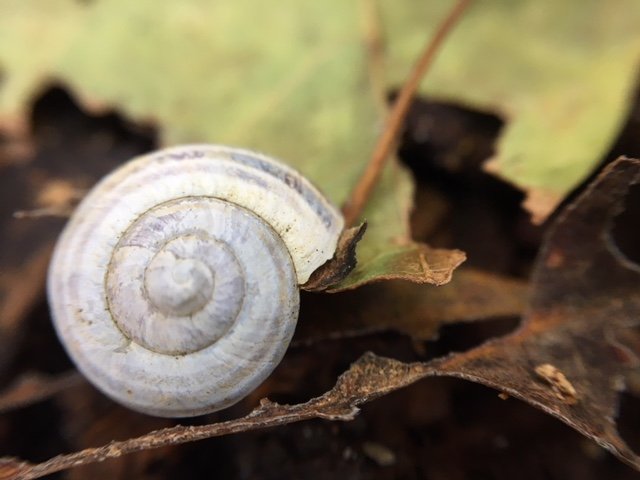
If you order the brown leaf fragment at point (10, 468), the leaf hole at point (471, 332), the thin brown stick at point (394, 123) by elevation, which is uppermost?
the thin brown stick at point (394, 123)

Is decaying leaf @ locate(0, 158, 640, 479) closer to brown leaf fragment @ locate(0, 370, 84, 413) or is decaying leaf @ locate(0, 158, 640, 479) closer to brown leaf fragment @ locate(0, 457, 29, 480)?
brown leaf fragment @ locate(0, 457, 29, 480)

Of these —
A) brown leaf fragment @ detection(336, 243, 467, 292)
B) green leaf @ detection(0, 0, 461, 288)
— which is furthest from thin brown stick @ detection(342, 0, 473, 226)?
brown leaf fragment @ detection(336, 243, 467, 292)

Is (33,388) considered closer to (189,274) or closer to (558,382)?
(189,274)

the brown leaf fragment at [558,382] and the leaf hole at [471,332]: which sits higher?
the brown leaf fragment at [558,382]

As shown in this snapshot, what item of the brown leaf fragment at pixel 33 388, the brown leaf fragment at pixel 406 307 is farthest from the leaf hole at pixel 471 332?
the brown leaf fragment at pixel 33 388

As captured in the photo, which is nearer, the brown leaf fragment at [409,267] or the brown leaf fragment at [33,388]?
the brown leaf fragment at [409,267]

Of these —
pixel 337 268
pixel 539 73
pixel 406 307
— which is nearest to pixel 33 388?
pixel 337 268

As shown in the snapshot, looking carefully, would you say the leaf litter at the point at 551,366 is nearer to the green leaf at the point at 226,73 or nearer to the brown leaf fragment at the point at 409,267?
the brown leaf fragment at the point at 409,267
